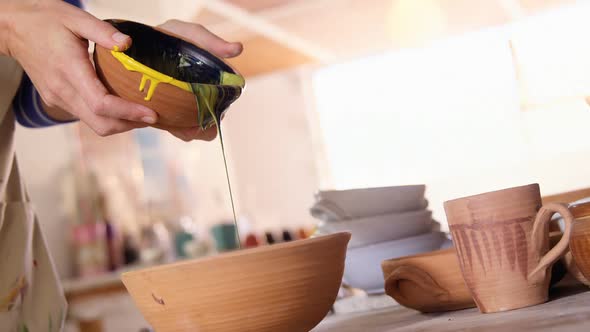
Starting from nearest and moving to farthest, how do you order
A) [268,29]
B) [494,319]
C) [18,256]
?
[494,319] < [18,256] < [268,29]

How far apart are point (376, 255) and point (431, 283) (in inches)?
9.6

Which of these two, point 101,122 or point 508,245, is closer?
point 508,245

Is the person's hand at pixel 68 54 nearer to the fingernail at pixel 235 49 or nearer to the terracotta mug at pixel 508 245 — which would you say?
the fingernail at pixel 235 49

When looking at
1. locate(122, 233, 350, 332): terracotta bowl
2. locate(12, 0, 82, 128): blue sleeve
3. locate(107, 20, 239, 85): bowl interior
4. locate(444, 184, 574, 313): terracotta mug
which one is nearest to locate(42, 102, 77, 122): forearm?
locate(12, 0, 82, 128): blue sleeve

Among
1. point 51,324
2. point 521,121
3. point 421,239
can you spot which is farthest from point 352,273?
point 521,121

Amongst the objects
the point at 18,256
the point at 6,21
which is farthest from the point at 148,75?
the point at 18,256

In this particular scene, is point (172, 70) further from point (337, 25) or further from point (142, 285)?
point (337, 25)

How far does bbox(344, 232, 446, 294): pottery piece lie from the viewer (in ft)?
3.46

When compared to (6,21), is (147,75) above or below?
below

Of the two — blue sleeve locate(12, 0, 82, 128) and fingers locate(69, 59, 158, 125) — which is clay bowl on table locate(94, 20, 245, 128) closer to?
fingers locate(69, 59, 158, 125)

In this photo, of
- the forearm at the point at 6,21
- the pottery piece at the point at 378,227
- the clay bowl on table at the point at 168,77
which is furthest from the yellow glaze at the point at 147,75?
the pottery piece at the point at 378,227

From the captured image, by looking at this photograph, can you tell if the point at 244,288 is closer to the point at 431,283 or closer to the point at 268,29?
the point at 431,283

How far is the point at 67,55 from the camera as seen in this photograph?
34.8 inches

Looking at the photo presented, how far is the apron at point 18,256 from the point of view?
1147 mm
